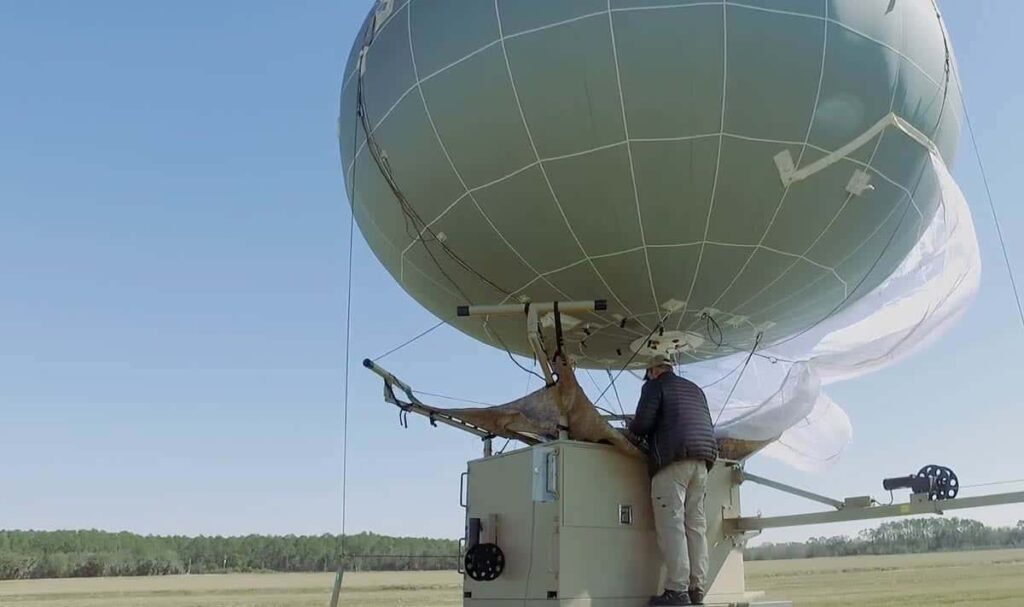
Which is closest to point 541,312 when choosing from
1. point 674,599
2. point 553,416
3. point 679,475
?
point 553,416

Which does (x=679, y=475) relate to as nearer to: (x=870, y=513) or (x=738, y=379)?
(x=870, y=513)

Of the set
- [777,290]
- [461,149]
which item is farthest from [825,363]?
[461,149]

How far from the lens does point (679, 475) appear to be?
6.02 metres

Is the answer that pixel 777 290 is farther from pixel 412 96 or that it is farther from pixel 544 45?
pixel 412 96

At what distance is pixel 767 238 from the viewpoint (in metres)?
6.10

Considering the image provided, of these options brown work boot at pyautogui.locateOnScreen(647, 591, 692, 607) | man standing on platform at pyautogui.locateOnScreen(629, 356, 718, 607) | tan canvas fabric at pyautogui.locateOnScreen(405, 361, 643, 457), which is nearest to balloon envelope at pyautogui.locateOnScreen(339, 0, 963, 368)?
tan canvas fabric at pyautogui.locateOnScreen(405, 361, 643, 457)

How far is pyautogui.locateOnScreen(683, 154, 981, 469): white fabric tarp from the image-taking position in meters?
6.55

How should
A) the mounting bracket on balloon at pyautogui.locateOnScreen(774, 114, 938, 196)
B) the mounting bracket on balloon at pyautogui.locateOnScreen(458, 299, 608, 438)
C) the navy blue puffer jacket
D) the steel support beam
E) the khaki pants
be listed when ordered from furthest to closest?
the mounting bracket on balloon at pyautogui.locateOnScreen(458, 299, 608, 438) → the navy blue puffer jacket → the khaki pants → the mounting bracket on balloon at pyautogui.locateOnScreen(774, 114, 938, 196) → the steel support beam

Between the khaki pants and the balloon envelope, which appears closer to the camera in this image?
the balloon envelope

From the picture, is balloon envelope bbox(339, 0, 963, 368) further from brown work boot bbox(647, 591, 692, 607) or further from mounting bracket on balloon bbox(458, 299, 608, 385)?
brown work boot bbox(647, 591, 692, 607)

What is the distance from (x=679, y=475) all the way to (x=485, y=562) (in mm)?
1583

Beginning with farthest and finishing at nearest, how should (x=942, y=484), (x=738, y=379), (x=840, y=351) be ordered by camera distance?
(x=738, y=379)
(x=840, y=351)
(x=942, y=484)

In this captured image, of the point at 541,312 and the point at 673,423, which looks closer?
the point at 673,423

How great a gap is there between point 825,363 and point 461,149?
4.00 m
